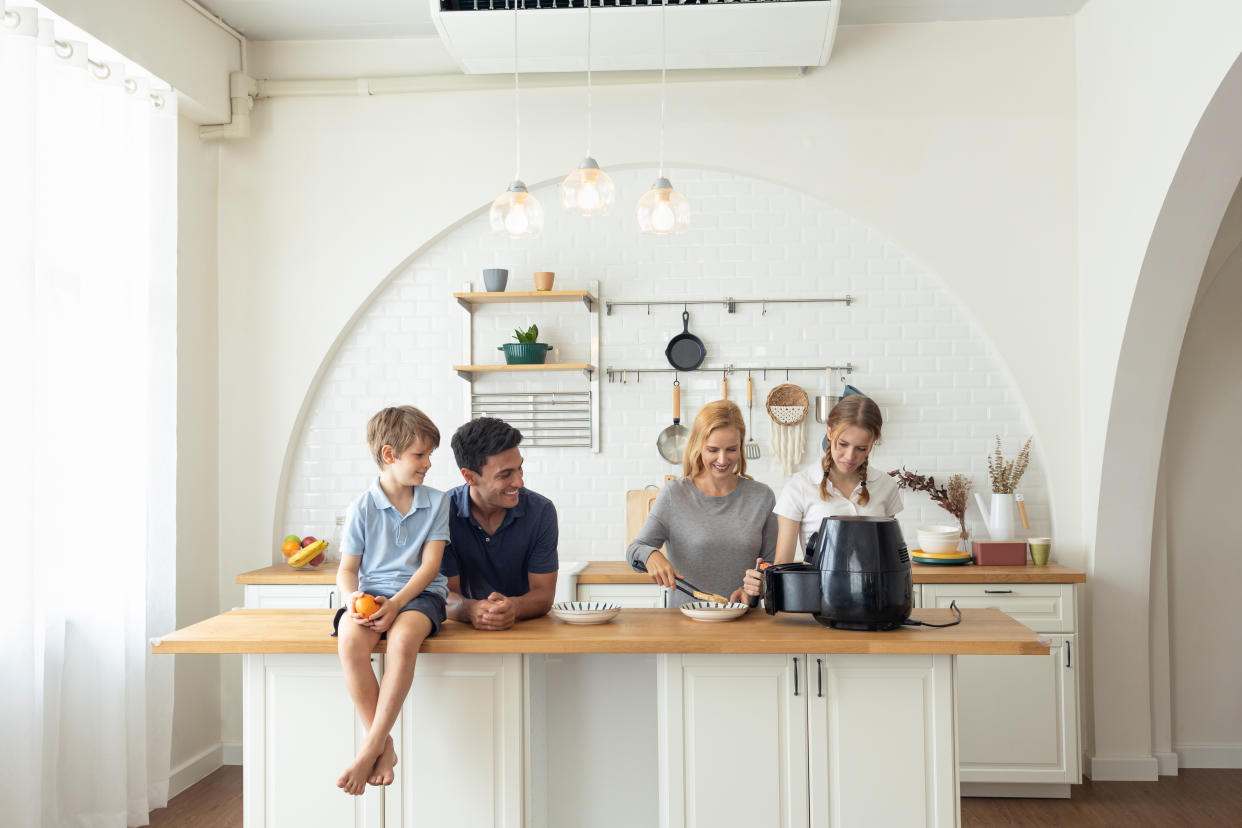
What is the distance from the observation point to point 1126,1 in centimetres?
402

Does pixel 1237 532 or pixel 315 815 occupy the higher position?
pixel 1237 532

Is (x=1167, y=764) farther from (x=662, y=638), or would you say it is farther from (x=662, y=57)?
(x=662, y=57)

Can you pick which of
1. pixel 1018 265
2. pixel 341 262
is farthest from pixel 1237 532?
pixel 341 262

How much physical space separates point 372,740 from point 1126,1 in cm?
407

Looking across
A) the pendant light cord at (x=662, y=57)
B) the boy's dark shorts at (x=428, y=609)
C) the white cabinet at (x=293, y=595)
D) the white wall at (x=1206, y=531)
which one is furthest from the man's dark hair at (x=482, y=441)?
the white wall at (x=1206, y=531)

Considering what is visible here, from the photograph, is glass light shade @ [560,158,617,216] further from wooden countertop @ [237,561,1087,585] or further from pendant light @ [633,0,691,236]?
wooden countertop @ [237,561,1087,585]

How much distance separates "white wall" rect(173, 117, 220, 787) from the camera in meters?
4.60

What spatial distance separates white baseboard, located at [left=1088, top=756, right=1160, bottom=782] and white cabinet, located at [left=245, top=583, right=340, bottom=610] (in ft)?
11.9

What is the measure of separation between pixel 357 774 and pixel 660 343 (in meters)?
2.96


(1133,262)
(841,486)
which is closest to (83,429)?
(841,486)

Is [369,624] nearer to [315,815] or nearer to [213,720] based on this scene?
[315,815]

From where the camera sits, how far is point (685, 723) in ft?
8.57

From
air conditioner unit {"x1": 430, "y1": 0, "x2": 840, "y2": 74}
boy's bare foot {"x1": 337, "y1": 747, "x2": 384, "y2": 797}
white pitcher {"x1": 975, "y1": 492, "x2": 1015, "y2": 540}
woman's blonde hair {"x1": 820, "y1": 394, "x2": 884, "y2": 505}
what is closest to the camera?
boy's bare foot {"x1": 337, "y1": 747, "x2": 384, "y2": 797}

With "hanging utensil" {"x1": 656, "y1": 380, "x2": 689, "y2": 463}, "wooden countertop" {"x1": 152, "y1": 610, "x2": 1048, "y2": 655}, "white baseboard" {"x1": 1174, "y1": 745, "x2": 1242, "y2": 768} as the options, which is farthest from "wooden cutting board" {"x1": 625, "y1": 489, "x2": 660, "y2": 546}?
"white baseboard" {"x1": 1174, "y1": 745, "x2": 1242, "y2": 768}
